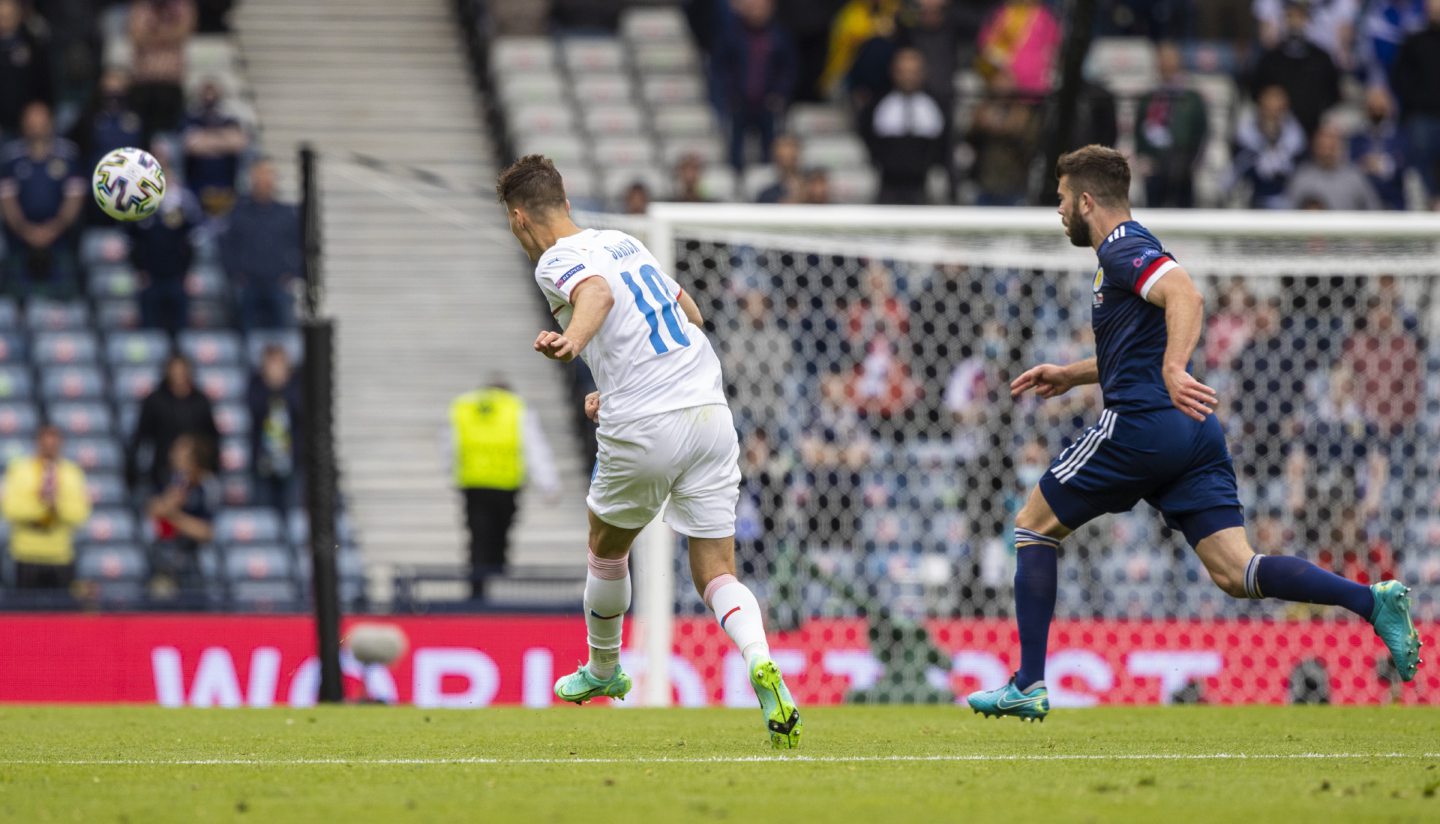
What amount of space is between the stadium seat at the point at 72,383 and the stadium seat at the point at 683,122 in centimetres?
585

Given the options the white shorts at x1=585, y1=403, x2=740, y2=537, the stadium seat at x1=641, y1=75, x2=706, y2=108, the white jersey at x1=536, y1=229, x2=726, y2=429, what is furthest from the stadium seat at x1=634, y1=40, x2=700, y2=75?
the white shorts at x1=585, y1=403, x2=740, y2=537

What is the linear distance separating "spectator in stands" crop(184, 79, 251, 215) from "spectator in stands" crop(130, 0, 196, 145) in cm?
72

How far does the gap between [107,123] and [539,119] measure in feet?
13.6

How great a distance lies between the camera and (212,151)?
17.5 metres

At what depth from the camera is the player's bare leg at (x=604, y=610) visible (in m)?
7.79

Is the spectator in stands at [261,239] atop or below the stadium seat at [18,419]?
atop

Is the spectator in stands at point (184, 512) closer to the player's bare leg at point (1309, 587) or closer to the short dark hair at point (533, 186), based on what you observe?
the short dark hair at point (533, 186)

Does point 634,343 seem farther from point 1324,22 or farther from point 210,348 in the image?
point 1324,22

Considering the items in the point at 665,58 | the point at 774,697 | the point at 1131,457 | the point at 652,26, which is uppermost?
the point at 652,26

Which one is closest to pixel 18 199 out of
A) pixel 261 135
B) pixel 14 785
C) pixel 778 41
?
pixel 261 135

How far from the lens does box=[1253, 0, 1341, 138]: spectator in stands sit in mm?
18391

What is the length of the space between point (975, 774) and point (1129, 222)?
8.09ft

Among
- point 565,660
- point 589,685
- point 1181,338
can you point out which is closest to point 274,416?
point 565,660

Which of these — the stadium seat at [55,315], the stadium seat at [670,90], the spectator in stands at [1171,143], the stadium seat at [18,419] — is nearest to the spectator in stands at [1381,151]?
the spectator in stands at [1171,143]
